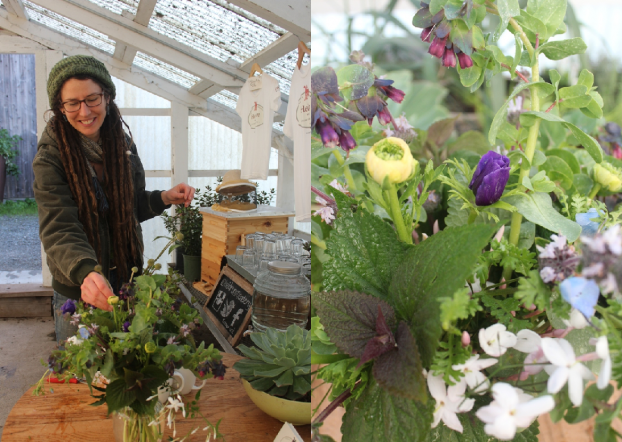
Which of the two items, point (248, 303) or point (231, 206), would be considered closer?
point (248, 303)

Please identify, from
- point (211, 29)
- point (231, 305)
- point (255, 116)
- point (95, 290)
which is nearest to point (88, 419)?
point (95, 290)

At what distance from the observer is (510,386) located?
0.16m

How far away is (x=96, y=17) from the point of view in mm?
2770

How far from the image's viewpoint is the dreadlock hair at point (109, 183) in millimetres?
1478

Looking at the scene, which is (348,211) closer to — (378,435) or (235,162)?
(378,435)

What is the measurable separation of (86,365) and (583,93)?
60 cm

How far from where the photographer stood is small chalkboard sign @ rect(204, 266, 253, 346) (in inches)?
52.8

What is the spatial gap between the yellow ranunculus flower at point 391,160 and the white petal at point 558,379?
0.09 meters

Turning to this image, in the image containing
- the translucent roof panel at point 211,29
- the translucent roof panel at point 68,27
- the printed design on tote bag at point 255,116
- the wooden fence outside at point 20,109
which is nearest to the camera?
the translucent roof panel at point 211,29

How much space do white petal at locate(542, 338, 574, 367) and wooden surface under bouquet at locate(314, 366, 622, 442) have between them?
0.06 feet

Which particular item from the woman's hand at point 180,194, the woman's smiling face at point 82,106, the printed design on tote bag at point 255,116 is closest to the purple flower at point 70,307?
the woman's hand at point 180,194

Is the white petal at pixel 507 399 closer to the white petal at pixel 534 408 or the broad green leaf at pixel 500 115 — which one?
the white petal at pixel 534 408

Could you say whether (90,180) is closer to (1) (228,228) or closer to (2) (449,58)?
(1) (228,228)

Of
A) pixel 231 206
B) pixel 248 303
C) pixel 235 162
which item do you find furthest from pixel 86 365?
pixel 235 162
